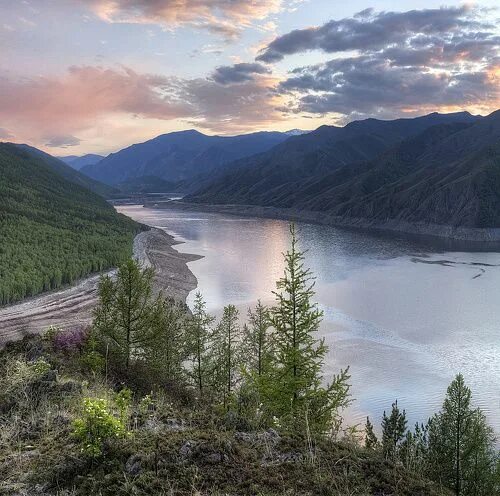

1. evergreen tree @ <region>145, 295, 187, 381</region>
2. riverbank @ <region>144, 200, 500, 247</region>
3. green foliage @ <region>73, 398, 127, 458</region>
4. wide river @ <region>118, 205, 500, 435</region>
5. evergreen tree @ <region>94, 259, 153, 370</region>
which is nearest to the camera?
green foliage @ <region>73, 398, 127, 458</region>

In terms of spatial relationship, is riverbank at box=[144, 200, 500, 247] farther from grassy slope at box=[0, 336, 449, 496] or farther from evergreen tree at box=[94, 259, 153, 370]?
grassy slope at box=[0, 336, 449, 496]

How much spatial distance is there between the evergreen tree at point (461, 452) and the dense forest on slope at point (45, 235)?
158 ft

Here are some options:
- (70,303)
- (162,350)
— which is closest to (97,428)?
(162,350)

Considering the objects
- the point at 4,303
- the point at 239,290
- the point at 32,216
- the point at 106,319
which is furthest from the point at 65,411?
the point at 32,216

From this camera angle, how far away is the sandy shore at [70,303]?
4276cm

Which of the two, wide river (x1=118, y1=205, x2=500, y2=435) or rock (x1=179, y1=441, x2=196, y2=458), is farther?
wide river (x1=118, y1=205, x2=500, y2=435)

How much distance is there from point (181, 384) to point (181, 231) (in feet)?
442

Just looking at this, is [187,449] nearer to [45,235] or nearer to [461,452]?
[461,452]

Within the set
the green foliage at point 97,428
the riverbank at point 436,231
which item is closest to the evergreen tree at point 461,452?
the green foliage at point 97,428

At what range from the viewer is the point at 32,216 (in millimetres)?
94125

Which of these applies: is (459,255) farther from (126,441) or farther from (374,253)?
(126,441)

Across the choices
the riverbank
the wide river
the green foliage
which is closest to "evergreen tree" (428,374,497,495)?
the wide river

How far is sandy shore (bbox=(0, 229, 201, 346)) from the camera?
42.8 metres

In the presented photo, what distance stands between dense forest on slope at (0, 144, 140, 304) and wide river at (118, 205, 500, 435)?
60.5ft
